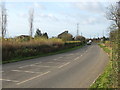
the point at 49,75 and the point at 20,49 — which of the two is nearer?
the point at 49,75

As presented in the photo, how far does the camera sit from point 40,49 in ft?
104

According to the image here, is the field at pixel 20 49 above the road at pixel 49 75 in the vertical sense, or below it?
above

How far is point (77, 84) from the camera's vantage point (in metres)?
9.80

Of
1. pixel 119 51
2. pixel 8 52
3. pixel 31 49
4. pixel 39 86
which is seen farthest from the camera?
pixel 31 49

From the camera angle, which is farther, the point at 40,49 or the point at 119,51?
the point at 40,49

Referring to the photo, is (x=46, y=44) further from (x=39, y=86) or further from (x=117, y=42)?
(x=117, y=42)

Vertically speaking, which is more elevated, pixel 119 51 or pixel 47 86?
pixel 119 51

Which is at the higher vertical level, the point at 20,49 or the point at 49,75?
the point at 20,49

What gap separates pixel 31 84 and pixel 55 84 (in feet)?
3.95

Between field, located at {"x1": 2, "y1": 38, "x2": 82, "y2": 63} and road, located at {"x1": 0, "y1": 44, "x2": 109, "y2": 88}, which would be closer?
road, located at {"x1": 0, "y1": 44, "x2": 109, "y2": 88}

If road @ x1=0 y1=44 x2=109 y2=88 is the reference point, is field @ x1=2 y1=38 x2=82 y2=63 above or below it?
above

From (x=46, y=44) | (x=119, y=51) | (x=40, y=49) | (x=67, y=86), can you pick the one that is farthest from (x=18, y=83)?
(x=46, y=44)

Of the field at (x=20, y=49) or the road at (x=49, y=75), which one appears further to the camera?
the field at (x=20, y=49)

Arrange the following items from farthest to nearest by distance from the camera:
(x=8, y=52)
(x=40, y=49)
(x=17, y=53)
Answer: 1. (x=40, y=49)
2. (x=17, y=53)
3. (x=8, y=52)
